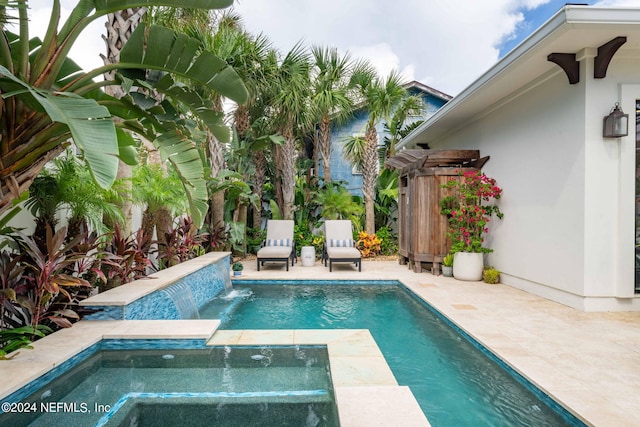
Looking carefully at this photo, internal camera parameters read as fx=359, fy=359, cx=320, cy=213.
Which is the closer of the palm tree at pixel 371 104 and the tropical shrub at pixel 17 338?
the tropical shrub at pixel 17 338

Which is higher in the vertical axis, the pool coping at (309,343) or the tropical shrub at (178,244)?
the tropical shrub at (178,244)

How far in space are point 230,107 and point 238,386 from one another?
33.0 feet

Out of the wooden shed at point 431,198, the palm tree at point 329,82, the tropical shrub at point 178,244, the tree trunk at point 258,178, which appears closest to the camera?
the tropical shrub at point 178,244

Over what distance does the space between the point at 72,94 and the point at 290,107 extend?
27.1ft

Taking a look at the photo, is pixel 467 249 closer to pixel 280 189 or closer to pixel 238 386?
pixel 238 386

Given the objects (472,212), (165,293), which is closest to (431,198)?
(472,212)

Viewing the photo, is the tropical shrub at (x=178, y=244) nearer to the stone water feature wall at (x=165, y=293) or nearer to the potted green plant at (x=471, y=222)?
the stone water feature wall at (x=165, y=293)

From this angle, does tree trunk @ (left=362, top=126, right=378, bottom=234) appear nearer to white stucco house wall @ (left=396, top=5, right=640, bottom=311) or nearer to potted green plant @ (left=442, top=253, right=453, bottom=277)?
potted green plant @ (left=442, top=253, right=453, bottom=277)

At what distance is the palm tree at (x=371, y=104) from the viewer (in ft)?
35.6

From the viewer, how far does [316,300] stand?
22.5 ft

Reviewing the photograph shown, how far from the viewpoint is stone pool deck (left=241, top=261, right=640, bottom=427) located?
2.77 meters

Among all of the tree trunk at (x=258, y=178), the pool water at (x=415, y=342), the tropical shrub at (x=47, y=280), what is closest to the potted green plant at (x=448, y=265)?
the pool water at (x=415, y=342)

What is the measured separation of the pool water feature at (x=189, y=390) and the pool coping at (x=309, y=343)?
14cm

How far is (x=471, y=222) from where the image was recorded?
7.88 meters
